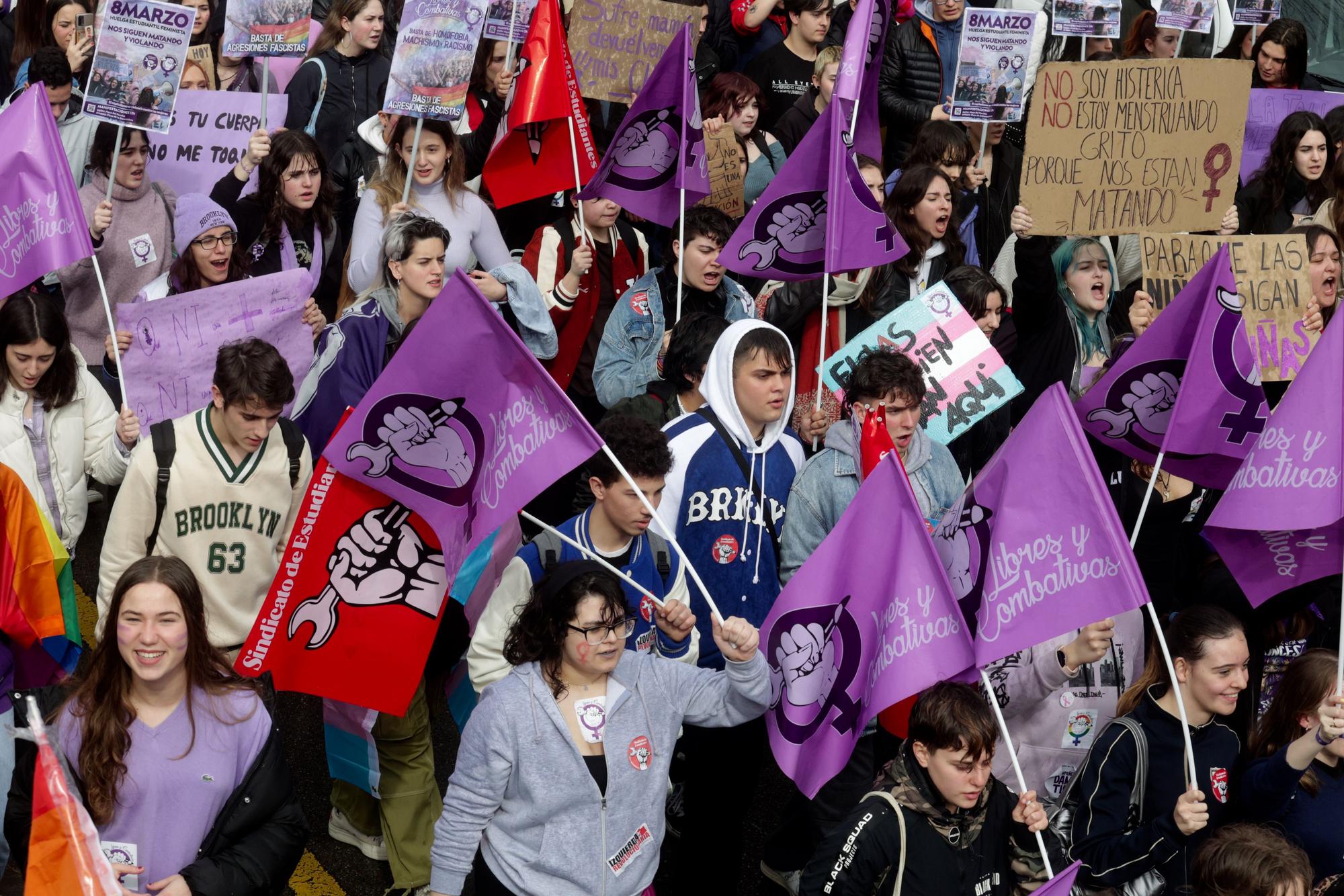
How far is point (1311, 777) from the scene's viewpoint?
5594mm

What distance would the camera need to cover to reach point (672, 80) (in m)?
8.38

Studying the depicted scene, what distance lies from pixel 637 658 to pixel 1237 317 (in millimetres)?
2766

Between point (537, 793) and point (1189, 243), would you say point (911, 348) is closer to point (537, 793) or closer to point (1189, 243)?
point (1189, 243)

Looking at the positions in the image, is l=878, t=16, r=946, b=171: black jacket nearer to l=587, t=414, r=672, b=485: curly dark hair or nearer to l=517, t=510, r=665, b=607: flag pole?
l=587, t=414, r=672, b=485: curly dark hair

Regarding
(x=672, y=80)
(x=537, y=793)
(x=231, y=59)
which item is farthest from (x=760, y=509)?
(x=231, y=59)

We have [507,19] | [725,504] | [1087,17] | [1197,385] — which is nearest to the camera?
[1197,385]

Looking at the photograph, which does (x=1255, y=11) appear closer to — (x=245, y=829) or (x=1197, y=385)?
(x=1197, y=385)

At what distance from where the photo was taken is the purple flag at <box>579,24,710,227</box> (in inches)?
329

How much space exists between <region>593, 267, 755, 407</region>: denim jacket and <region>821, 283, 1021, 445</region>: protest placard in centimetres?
66

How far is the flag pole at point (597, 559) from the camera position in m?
5.48

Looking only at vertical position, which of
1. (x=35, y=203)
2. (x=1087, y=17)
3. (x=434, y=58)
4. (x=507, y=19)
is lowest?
(x=35, y=203)

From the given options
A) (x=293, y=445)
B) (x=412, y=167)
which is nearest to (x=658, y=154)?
(x=412, y=167)

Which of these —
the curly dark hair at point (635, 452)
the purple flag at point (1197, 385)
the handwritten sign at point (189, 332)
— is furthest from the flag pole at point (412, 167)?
the purple flag at point (1197, 385)

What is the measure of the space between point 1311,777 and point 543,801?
2.60 meters
